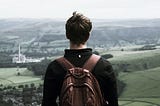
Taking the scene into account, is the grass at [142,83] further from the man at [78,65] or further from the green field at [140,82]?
the man at [78,65]

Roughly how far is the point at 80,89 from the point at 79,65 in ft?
0.95

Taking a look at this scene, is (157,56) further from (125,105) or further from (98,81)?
(98,81)

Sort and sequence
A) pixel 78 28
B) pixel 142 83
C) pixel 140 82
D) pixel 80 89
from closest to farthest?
pixel 80 89 → pixel 78 28 → pixel 140 82 → pixel 142 83

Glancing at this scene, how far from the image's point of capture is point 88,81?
A: 4.84 meters

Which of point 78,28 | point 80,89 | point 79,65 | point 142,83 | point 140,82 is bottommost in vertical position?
point 142,83

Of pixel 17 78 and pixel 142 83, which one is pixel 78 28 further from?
pixel 17 78

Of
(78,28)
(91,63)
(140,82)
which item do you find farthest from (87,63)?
(140,82)

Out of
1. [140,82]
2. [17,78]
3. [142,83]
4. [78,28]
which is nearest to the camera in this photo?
[78,28]

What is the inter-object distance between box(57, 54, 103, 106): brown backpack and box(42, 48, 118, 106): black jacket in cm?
9

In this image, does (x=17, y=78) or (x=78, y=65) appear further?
(x=17, y=78)

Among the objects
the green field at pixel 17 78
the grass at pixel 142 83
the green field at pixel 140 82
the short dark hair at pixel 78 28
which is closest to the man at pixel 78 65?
the short dark hair at pixel 78 28

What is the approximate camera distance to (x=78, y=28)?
4.97 meters

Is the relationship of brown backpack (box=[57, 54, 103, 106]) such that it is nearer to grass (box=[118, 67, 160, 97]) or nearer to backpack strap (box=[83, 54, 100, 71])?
backpack strap (box=[83, 54, 100, 71])

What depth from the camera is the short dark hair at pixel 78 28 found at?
497 cm
